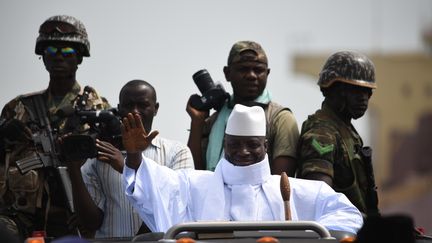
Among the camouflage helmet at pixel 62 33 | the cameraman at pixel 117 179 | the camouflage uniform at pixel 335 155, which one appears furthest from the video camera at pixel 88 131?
the camouflage uniform at pixel 335 155

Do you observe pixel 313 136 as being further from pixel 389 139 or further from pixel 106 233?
pixel 389 139

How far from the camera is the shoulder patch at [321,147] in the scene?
Result: 13.0 m

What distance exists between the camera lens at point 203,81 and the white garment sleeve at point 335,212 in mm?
2263

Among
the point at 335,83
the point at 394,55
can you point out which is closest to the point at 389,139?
the point at 394,55

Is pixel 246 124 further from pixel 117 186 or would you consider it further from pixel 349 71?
pixel 349 71

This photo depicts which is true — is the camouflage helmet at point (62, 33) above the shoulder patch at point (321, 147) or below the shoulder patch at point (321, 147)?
above

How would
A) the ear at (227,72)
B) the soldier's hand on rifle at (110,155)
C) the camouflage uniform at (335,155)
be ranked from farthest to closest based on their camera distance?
1. the ear at (227,72)
2. the camouflage uniform at (335,155)
3. the soldier's hand on rifle at (110,155)

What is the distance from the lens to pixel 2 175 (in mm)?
13648

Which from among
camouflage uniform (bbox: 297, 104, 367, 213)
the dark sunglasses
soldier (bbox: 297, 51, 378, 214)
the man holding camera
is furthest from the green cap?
the dark sunglasses

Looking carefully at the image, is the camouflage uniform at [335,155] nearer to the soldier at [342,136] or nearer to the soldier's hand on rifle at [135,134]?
the soldier at [342,136]

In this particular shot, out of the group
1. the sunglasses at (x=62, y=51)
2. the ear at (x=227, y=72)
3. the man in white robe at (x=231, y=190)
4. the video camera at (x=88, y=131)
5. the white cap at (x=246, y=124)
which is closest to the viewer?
the man in white robe at (x=231, y=190)

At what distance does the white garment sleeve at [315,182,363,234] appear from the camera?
11508mm

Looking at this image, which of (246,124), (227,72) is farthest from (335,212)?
(227,72)

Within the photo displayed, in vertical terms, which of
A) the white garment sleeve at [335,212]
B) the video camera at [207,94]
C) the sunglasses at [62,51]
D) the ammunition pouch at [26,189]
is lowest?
the ammunition pouch at [26,189]
